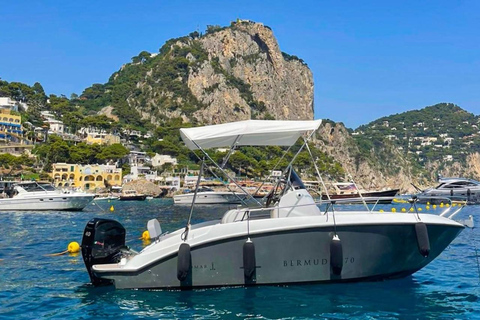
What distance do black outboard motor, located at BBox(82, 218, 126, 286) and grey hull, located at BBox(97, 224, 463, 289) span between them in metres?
0.44

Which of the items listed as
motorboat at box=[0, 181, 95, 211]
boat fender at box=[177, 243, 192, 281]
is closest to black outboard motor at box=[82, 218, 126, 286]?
boat fender at box=[177, 243, 192, 281]

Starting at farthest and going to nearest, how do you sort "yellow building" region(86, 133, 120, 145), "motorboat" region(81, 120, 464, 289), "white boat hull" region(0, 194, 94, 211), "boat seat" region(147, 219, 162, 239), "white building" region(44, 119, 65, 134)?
"white building" region(44, 119, 65, 134) → "yellow building" region(86, 133, 120, 145) → "white boat hull" region(0, 194, 94, 211) → "boat seat" region(147, 219, 162, 239) → "motorboat" region(81, 120, 464, 289)

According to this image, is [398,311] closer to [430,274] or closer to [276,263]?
[276,263]

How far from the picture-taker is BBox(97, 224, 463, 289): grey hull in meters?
8.86

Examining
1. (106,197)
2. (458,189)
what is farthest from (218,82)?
(458,189)

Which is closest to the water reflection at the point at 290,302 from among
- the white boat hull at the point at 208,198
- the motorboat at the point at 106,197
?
the white boat hull at the point at 208,198

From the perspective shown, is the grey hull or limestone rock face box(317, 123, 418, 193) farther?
limestone rock face box(317, 123, 418, 193)

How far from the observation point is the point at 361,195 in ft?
31.0

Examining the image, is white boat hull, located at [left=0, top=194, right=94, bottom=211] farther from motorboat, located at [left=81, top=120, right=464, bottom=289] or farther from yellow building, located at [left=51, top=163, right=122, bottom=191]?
yellow building, located at [left=51, top=163, right=122, bottom=191]

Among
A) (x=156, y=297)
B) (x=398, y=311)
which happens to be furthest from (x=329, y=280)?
(x=156, y=297)

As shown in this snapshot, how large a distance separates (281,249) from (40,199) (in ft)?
115

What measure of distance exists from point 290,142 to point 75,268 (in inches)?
247

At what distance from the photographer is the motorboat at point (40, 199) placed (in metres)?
39.4

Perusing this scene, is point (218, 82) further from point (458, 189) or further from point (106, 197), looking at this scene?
point (458, 189)
